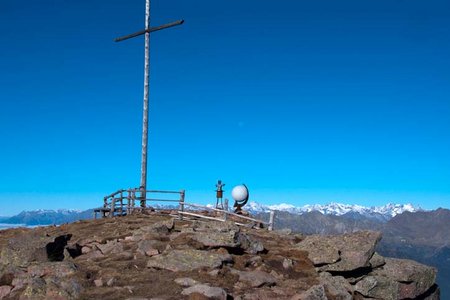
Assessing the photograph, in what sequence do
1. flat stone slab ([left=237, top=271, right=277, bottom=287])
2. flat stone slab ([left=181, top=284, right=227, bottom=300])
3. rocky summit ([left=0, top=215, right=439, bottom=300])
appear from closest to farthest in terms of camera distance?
flat stone slab ([left=181, top=284, right=227, bottom=300])
rocky summit ([left=0, top=215, right=439, bottom=300])
flat stone slab ([left=237, top=271, right=277, bottom=287])

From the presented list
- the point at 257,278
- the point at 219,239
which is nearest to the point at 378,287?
the point at 257,278

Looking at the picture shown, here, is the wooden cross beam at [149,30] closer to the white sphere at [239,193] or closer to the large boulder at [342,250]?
the white sphere at [239,193]

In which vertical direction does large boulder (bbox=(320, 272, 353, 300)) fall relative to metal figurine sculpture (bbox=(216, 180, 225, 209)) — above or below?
below

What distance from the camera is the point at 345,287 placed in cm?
1942

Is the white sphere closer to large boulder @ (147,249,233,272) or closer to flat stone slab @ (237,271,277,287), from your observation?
large boulder @ (147,249,233,272)

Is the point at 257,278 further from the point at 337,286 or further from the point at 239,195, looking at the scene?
the point at 239,195

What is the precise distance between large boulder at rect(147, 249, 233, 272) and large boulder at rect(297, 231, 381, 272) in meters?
4.67

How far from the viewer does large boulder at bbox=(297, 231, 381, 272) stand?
2073 centimetres

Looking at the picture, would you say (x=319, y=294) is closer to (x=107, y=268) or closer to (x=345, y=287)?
(x=345, y=287)

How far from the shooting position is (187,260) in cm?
1903

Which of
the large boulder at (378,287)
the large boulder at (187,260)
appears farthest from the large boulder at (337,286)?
the large boulder at (187,260)

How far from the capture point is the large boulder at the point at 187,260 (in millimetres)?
18641

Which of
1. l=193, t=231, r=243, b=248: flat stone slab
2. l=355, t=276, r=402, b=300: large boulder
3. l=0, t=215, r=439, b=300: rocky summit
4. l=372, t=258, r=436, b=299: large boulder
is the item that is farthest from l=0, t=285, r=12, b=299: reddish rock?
l=372, t=258, r=436, b=299: large boulder

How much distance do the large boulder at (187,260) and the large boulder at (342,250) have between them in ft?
15.3
